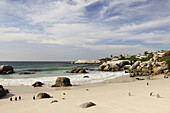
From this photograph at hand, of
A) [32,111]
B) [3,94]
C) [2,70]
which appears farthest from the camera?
[2,70]

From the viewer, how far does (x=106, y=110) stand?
7.49m

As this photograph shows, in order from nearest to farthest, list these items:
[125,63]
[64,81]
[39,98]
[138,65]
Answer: [39,98] < [64,81] < [138,65] < [125,63]

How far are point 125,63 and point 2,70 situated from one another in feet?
178

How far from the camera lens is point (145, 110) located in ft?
23.6

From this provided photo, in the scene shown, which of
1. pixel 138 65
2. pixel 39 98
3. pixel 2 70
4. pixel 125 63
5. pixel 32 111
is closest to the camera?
pixel 32 111

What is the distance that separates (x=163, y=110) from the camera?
23.2 feet

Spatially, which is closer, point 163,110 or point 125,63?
point 163,110

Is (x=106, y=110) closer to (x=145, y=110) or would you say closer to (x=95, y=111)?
(x=95, y=111)

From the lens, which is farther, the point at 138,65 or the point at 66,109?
the point at 138,65

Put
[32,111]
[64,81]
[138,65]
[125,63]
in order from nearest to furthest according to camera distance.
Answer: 1. [32,111]
2. [64,81]
3. [138,65]
4. [125,63]

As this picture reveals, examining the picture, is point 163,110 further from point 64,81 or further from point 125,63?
point 125,63

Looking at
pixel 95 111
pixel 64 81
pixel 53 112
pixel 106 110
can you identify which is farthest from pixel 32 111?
pixel 64 81

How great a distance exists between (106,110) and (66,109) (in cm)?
242

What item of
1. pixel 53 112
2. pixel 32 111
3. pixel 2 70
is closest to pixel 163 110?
pixel 53 112
